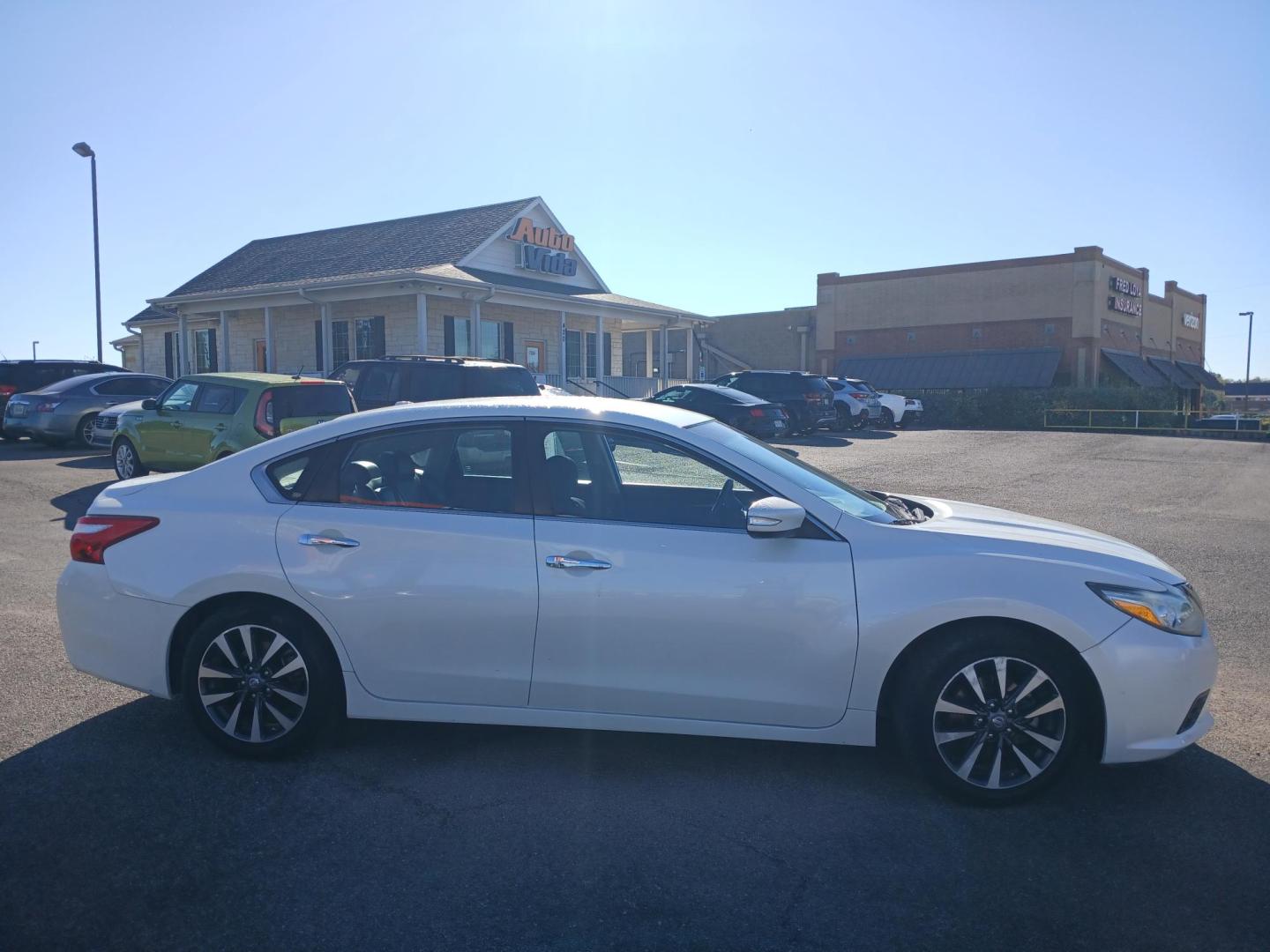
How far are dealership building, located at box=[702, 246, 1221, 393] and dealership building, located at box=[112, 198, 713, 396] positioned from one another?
55.3 feet

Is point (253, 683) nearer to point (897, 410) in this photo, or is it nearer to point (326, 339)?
point (326, 339)

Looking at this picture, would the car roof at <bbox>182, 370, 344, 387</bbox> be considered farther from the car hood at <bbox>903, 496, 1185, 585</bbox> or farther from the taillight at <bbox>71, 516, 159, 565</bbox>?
the car hood at <bbox>903, 496, 1185, 585</bbox>

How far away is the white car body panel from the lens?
385 centimetres

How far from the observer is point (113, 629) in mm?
4352

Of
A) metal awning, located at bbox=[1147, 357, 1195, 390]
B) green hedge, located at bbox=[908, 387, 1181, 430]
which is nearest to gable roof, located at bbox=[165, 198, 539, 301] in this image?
green hedge, located at bbox=[908, 387, 1181, 430]

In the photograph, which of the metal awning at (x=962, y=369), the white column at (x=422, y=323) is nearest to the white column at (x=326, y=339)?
the white column at (x=422, y=323)

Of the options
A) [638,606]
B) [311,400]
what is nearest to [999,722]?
[638,606]

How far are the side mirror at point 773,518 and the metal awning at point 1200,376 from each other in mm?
56309

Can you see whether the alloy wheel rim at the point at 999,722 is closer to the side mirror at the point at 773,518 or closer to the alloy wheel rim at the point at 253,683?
the side mirror at the point at 773,518

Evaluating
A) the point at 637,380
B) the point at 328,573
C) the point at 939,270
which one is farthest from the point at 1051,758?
the point at 939,270

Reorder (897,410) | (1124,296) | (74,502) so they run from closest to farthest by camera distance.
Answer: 1. (74,502)
2. (897,410)
3. (1124,296)

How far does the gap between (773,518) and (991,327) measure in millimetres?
42535

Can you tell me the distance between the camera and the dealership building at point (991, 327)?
4094 centimetres

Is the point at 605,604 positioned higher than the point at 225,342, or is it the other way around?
the point at 225,342
